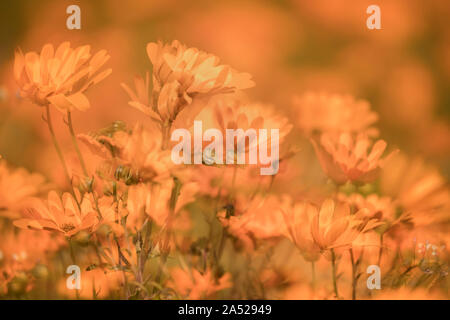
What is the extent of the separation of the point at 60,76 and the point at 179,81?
0.14 m

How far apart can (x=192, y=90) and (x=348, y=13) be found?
31cm

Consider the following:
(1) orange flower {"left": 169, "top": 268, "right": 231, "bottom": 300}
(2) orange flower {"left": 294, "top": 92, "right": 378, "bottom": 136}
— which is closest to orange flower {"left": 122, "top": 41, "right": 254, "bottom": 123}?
(2) orange flower {"left": 294, "top": 92, "right": 378, "bottom": 136}

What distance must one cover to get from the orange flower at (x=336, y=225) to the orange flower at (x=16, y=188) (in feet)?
1.22

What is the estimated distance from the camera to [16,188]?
634 millimetres

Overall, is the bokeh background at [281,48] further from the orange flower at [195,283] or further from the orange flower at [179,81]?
the orange flower at [195,283]

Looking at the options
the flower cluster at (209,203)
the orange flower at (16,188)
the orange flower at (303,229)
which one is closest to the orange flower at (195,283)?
the flower cluster at (209,203)

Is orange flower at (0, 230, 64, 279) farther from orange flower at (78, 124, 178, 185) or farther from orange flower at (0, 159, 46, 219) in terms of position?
orange flower at (78, 124, 178, 185)

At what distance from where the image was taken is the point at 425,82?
67 centimetres

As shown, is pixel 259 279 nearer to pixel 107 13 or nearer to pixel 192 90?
pixel 192 90

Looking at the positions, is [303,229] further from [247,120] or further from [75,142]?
[75,142]

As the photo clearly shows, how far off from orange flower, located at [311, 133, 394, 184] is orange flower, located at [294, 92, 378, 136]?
0.02 m

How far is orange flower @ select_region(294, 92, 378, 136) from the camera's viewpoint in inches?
25.1
